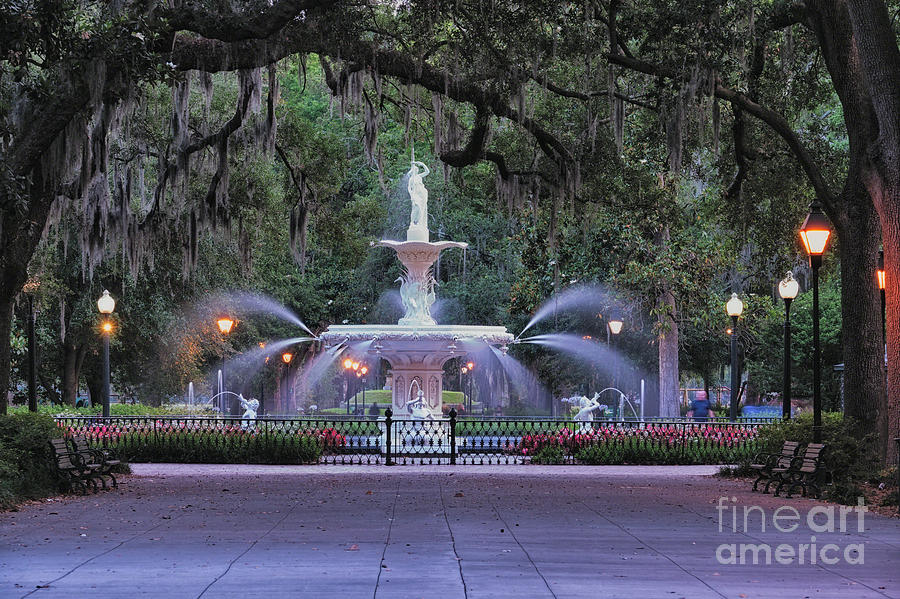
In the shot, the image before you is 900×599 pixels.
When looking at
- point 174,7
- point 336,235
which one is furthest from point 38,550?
point 336,235

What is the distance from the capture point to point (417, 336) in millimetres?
27047

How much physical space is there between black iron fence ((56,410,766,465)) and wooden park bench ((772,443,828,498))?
847 centimetres

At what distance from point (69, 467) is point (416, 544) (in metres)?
8.06

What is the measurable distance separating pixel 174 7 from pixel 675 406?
25.7m

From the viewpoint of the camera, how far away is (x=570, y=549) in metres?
10.4

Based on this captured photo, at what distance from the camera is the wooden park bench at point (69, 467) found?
1656 cm

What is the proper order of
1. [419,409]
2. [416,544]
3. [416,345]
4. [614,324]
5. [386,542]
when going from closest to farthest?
[416,544] < [386,542] < [416,345] < [419,409] < [614,324]

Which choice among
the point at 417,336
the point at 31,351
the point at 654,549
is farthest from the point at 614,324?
the point at 654,549

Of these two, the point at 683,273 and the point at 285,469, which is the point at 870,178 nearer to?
the point at 285,469

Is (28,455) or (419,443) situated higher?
(28,455)

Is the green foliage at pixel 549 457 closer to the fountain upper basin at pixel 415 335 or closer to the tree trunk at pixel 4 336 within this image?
the fountain upper basin at pixel 415 335

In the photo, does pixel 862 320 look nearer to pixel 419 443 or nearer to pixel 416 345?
pixel 419 443

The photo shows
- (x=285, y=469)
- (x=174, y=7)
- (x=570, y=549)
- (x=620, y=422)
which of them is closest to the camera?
(x=570, y=549)

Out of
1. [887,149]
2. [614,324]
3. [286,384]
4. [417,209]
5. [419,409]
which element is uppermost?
[417,209]
